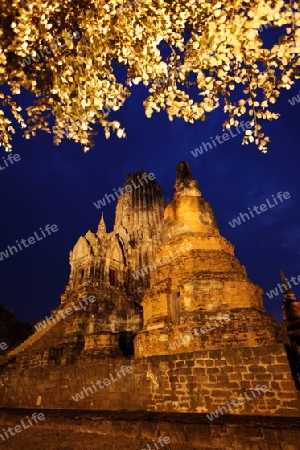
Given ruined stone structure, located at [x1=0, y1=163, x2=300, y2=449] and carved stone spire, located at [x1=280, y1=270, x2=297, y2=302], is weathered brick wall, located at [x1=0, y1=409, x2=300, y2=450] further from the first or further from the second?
carved stone spire, located at [x1=280, y1=270, x2=297, y2=302]

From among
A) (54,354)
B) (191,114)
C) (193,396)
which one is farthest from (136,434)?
(54,354)

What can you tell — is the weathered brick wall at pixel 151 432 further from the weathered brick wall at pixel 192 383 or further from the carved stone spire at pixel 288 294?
the carved stone spire at pixel 288 294

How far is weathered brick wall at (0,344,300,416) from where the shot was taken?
19.1 feet

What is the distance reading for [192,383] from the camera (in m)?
6.64

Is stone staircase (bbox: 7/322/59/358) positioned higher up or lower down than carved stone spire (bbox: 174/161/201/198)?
lower down

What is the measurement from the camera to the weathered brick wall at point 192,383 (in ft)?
19.1

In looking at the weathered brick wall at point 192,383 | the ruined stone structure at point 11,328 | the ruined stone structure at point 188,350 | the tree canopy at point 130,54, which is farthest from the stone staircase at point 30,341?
the tree canopy at point 130,54

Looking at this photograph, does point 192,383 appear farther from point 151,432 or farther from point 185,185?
point 185,185

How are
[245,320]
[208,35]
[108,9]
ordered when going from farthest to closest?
1. [245,320]
2. [208,35]
3. [108,9]

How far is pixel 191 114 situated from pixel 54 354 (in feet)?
53.7

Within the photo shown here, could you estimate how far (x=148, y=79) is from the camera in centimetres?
421

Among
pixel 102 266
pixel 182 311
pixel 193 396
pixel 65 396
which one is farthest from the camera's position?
pixel 102 266

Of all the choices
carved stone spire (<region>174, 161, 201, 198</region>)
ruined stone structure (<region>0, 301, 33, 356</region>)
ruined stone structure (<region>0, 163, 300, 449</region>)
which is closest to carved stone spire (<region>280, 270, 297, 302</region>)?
ruined stone structure (<region>0, 163, 300, 449</region>)

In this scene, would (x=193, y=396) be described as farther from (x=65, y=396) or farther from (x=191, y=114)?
(x=191, y=114)
